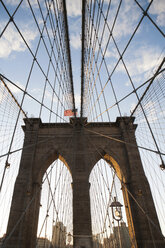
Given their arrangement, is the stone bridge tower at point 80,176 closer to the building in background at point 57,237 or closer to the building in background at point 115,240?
the building in background at point 115,240

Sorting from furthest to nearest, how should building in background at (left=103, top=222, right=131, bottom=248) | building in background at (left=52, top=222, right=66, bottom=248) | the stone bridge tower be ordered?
building in background at (left=52, top=222, right=66, bottom=248) → building in background at (left=103, top=222, right=131, bottom=248) → the stone bridge tower

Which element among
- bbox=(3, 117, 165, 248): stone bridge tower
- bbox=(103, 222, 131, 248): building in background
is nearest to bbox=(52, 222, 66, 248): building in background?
bbox=(3, 117, 165, 248): stone bridge tower

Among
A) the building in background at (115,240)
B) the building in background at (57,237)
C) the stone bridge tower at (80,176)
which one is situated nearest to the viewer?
the stone bridge tower at (80,176)

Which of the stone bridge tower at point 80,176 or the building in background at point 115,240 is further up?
the stone bridge tower at point 80,176

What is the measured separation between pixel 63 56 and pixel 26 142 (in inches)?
353

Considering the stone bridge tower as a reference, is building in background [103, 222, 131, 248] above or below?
below

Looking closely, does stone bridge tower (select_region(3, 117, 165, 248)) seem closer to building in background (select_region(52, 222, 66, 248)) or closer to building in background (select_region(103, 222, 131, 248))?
building in background (select_region(103, 222, 131, 248))

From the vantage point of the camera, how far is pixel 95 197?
1844 centimetres

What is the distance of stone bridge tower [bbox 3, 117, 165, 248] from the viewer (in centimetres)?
1192

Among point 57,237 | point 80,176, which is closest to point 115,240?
point 57,237

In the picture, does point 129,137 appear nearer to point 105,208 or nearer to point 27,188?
point 105,208

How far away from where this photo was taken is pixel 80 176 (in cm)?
1446

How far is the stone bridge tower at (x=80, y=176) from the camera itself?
11922 mm

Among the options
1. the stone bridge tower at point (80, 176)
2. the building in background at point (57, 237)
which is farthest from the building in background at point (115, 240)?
the building in background at point (57, 237)
